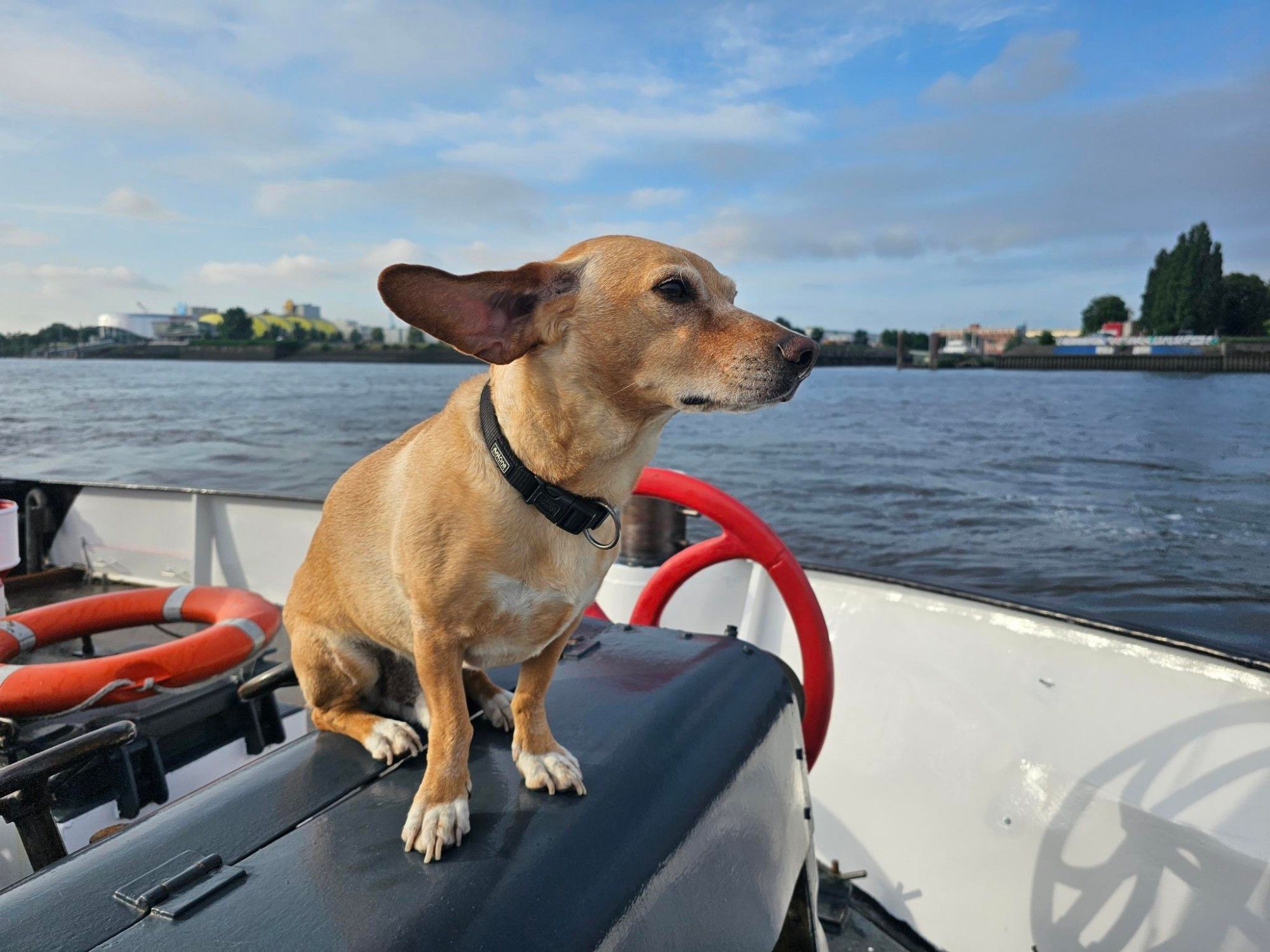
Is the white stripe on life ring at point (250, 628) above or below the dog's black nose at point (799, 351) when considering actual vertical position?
below

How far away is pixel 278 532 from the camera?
21.9 ft

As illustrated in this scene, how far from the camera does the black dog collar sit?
159 centimetres

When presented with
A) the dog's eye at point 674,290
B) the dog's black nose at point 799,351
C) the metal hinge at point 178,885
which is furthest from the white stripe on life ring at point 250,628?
the dog's black nose at point 799,351

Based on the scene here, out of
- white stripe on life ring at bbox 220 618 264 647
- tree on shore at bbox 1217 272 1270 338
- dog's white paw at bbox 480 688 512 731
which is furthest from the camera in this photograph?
tree on shore at bbox 1217 272 1270 338

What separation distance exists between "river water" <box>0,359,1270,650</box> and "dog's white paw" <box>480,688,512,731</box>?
2446mm

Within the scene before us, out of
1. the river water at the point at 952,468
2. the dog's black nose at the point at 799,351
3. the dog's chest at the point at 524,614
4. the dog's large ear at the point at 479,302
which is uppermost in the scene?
the dog's large ear at the point at 479,302

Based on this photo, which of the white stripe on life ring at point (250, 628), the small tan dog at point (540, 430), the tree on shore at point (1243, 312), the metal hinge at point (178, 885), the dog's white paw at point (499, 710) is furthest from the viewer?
the tree on shore at point (1243, 312)

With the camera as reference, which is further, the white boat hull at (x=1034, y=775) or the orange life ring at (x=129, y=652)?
the white boat hull at (x=1034, y=775)

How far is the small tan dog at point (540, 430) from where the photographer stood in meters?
1.55

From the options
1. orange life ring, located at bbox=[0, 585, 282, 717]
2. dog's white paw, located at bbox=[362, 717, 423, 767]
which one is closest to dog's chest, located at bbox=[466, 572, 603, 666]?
dog's white paw, located at bbox=[362, 717, 423, 767]

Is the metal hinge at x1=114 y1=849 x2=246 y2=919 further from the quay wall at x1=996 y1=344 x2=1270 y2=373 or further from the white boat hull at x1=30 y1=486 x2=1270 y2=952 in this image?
the quay wall at x1=996 y1=344 x2=1270 y2=373

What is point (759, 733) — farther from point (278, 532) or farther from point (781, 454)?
point (781, 454)

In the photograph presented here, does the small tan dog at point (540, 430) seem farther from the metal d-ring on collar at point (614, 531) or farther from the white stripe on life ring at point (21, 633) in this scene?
the white stripe on life ring at point (21, 633)

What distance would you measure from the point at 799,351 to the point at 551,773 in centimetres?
100
